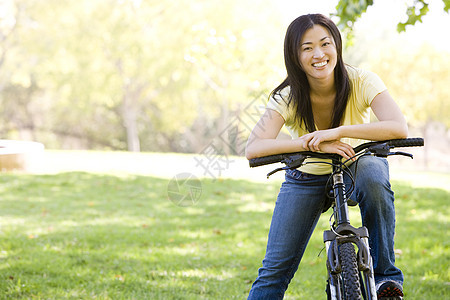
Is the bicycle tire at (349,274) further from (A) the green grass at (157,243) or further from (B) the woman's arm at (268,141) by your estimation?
(A) the green grass at (157,243)

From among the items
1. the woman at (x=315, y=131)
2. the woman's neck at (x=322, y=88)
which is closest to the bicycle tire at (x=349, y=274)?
the woman at (x=315, y=131)

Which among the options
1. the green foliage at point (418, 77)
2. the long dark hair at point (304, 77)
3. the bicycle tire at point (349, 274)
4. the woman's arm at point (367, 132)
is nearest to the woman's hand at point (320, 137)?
the woman's arm at point (367, 132)

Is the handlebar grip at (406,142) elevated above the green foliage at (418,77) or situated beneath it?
situated beneath

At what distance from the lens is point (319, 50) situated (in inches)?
105

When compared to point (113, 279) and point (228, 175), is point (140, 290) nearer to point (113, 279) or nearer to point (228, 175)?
point (113, 279)

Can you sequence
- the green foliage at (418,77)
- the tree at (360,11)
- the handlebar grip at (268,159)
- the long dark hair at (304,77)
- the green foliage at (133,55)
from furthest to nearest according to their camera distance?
the green foliage at (418,77)
the green foliage at (133,55)
the tree at (360,11)
the long dark hair at (304,77)
the handlebar grip at (268,159)

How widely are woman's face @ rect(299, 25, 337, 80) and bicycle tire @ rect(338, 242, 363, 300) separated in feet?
3.17

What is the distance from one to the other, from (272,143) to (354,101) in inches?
22.9

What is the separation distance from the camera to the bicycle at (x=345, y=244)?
2.21 metres

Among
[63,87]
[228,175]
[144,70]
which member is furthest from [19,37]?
[228,175]

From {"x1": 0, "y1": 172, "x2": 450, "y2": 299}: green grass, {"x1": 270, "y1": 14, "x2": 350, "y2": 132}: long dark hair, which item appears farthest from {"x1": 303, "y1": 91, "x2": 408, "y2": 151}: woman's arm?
{"x1": 0, "y1": 172, "x2": 450, "y2": 299}: green grass

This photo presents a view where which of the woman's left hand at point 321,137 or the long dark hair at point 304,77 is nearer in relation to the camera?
the woman's left hand at point 321,137

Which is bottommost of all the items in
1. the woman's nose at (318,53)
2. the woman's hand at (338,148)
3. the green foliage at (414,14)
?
the woman's hand at (338,148)

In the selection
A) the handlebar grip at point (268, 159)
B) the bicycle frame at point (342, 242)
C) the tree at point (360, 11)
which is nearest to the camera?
the bicycle frame at point (342, 242)
